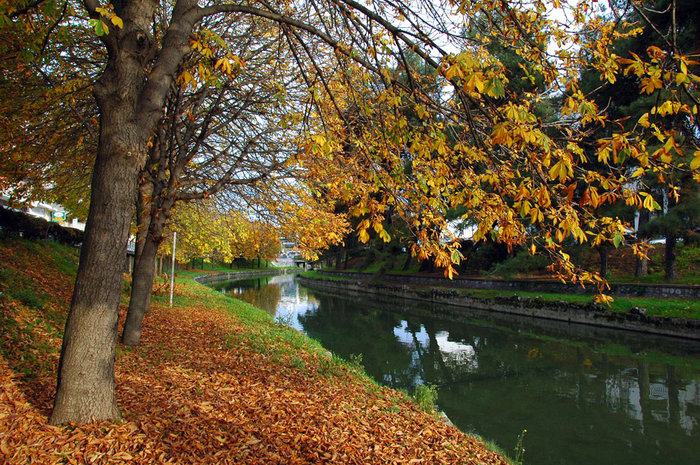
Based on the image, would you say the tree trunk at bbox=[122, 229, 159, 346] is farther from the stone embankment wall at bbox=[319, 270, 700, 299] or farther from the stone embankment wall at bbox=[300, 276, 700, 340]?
the stone embankment wall at bbox=[300, 276, 700, 340]

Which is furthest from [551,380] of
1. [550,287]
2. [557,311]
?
[550,287]

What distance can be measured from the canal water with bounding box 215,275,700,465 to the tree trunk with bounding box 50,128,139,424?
5.45m

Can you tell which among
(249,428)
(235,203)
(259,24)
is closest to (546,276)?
(235,203)

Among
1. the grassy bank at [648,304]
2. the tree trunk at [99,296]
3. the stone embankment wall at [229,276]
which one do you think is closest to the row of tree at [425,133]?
the tree trunk at [99,296]

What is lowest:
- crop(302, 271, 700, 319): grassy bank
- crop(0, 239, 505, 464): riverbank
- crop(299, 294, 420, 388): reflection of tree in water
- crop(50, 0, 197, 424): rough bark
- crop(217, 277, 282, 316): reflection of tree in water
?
crop(217, 277, 282, 316): reflection of tree in water

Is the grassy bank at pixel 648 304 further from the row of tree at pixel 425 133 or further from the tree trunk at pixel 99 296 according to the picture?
the tree trunk at pixel 99 296

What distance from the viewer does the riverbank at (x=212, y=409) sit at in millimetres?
3424

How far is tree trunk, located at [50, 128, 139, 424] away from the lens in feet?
11.5

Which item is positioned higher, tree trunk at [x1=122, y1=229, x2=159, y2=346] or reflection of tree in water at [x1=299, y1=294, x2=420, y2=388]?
tree trunk at [x1=122, y1=229, x2=159, y2=346]

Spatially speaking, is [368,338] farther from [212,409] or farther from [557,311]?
[212,409]

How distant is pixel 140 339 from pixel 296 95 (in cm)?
572

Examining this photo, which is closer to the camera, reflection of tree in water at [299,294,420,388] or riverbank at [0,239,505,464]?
riverbank at [0,239,505,464]

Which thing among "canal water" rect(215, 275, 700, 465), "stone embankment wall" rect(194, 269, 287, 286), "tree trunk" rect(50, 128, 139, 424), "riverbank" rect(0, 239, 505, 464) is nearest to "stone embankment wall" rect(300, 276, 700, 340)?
"canal water" rect(215, 275, 700, 465)

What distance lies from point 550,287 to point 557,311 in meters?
2.95
